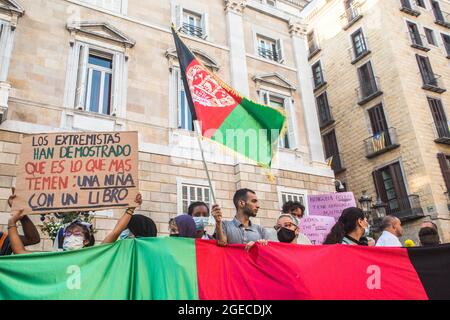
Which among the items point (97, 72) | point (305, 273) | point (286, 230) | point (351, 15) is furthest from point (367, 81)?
point (305, 273)

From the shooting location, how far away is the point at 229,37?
1472cm

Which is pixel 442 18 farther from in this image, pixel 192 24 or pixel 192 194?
pixel 192 194

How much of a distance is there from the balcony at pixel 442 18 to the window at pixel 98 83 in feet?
72.1

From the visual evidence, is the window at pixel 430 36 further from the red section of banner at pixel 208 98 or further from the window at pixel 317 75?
the red section of banner at pixel 208 98

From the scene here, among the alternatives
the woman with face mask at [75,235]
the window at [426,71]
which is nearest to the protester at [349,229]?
the woman with face mask at [75,235]

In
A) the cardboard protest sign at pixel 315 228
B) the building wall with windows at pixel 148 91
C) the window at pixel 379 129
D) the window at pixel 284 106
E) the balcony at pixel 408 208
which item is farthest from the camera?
the window at pixel 379 129

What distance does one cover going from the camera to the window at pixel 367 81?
74.1 ft

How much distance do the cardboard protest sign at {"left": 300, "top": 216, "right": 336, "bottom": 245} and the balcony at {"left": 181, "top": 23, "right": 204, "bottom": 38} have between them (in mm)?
9318

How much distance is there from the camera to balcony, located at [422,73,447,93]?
21578mm

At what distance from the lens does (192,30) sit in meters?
14.2

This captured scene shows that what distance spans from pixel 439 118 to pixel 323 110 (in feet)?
23.5
